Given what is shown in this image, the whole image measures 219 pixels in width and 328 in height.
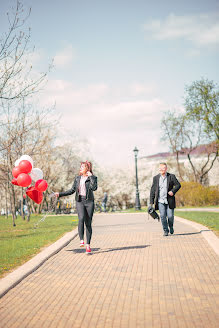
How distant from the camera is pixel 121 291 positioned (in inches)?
215

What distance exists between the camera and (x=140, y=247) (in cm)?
934

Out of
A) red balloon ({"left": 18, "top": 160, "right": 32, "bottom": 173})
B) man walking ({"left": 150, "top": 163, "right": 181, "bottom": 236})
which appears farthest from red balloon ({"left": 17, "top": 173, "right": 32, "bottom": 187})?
man walking ({"left": 150, "top": 163, "right": 181, "bottom": 236})

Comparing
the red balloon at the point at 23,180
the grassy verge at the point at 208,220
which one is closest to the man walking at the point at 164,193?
the grassy verge at the point at 208,220

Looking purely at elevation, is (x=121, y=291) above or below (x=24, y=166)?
below

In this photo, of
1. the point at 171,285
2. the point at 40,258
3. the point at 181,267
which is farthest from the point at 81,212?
the point at 171,285

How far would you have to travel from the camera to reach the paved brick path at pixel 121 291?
4332 mm

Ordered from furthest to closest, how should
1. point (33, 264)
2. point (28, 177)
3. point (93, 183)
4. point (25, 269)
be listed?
point (28, 177)
point (93, 183)
point (33, 264)
point (25, 269)

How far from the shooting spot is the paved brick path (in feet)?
14.2

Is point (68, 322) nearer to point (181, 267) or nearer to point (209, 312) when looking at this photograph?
point (209, 312)

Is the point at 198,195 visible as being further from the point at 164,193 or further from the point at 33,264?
the point at 33,264

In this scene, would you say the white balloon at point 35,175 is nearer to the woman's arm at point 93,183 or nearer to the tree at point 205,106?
the woman's arm at point 93,183

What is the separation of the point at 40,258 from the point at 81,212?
133 centimetres

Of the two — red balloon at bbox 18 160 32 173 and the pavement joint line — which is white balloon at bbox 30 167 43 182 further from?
the pavement joint line

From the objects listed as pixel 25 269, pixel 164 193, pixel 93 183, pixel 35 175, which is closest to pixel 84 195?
pixel 93 183
